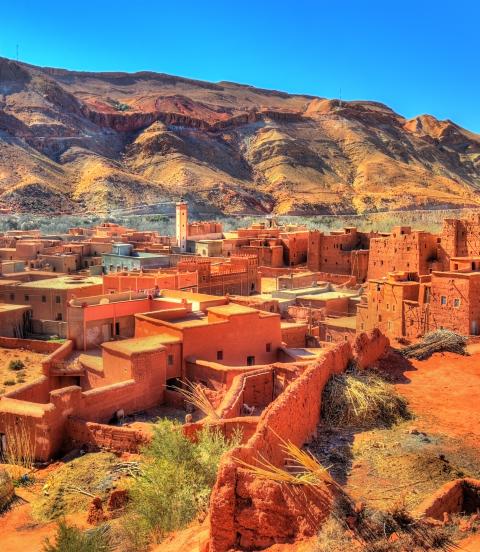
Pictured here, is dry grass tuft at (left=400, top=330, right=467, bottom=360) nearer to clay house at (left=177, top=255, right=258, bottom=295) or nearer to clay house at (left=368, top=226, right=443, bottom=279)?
clay house at (left=177, top=255, right=258, bottom=295)

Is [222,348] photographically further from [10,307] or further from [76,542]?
[10,307]

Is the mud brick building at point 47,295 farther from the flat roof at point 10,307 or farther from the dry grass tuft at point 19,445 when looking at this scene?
the dry grass tuft at point 19,445

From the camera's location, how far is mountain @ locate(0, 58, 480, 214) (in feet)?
228

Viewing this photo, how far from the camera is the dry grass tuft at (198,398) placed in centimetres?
1134

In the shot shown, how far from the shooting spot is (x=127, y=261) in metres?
32.9

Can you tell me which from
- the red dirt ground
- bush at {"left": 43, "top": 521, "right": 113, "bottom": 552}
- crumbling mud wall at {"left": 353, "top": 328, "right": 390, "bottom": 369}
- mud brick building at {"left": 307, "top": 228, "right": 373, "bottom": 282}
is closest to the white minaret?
mud brick building at {"left": 307, "top": 228, "right": 373, "bottom": 282}

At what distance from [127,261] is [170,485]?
83.3 ft

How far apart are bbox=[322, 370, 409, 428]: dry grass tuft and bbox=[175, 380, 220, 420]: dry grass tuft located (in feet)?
6.06

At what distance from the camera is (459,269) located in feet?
66.3

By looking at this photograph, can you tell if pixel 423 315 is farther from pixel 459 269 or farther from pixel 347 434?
pixel 347 434

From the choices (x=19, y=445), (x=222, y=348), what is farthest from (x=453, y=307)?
(x=19, y=445)

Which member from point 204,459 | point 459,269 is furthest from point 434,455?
point 459,269

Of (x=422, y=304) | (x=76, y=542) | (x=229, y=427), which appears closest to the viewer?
(x=76, y=542)

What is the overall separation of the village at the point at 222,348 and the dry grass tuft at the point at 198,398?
0.07 metres
